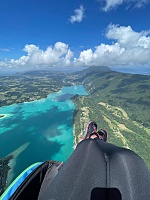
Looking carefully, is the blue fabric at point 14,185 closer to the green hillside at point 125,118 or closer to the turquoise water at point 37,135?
the turquoise water at point 37,135

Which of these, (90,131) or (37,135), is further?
(37,135)

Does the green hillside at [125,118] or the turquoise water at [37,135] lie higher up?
the turquoise water at [37,135]

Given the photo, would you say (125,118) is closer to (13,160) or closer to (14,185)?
(13,160)

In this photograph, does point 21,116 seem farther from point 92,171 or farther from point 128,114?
point 92,171

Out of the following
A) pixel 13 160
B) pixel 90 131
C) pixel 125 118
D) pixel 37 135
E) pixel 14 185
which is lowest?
pixel 125 118

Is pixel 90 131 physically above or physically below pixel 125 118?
above

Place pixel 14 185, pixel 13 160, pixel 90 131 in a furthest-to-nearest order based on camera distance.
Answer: pixel 13 160, pixel 90 131, pixel 14 185

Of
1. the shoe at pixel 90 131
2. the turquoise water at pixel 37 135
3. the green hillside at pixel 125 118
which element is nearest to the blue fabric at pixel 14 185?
the shoe at pixel 90 131

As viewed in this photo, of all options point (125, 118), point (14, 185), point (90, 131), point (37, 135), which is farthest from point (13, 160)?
point (125, 118)

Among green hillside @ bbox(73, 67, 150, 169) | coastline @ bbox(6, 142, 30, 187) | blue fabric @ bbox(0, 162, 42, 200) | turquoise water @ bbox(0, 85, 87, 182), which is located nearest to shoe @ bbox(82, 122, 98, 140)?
blue fabric @ bbox(0, 162, 42, 200)
